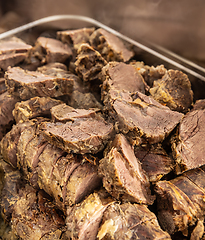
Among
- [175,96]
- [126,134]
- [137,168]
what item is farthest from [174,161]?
[175,96]

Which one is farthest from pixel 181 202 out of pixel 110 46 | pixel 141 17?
pixel 141 17

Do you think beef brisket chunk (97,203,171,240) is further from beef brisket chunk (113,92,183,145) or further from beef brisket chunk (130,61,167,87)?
beef brisket chunk (130,61,167,87)

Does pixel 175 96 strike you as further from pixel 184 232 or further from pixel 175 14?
pixel 184 232

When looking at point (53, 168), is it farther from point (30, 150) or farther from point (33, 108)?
point (33, 108)

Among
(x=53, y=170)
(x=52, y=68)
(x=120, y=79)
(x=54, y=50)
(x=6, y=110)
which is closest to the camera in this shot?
(x=53, y=170)

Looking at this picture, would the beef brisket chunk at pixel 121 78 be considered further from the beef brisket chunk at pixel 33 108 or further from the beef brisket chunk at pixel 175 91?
the beef brisket chunk at pixel 33 108

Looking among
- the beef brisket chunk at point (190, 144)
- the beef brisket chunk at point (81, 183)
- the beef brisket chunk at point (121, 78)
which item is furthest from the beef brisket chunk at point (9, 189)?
the beef brisket chunk at point (190, 144)
